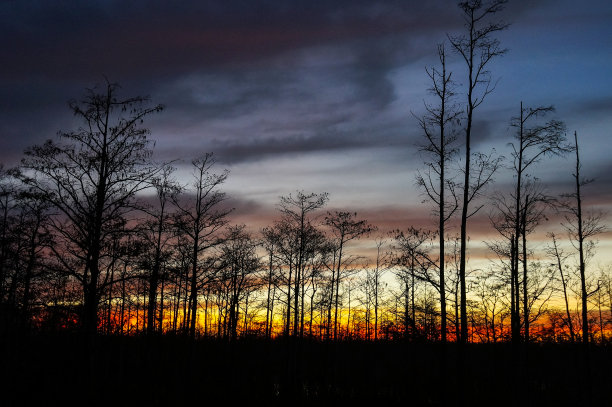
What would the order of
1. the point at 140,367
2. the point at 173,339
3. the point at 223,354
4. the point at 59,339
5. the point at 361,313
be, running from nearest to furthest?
1. the point at 59,339
2. the point at 140,367
3. the point at 173,339
4. the point at 223,354
5. the point at 361,313

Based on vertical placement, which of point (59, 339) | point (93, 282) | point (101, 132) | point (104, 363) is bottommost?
point (104, 363)

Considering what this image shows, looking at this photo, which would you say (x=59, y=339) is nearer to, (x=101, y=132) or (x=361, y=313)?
(x=101, y=132)

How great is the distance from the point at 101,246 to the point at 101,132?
4.01 meters

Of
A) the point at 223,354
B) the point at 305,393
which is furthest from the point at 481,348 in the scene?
the point at 305,393

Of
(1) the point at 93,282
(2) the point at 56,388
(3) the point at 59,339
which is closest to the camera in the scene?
(1) the point at 93,282

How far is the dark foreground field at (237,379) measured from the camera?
19.0 meters

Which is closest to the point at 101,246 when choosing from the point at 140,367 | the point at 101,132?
the point at 101,132

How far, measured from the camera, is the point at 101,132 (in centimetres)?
1526

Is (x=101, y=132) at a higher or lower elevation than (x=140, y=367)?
higher

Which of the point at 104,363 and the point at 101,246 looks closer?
the point at 101,246

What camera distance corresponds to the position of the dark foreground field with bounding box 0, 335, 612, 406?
1902 centimetres

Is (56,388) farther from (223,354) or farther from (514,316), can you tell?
(223,354)

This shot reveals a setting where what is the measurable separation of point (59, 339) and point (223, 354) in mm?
28745

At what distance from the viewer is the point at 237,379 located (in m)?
37.9
